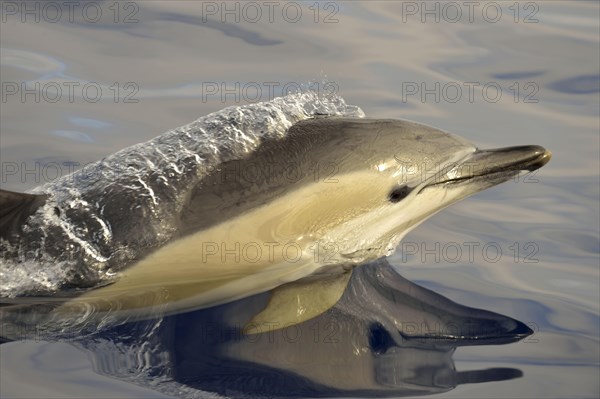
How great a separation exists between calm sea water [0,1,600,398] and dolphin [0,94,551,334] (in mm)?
541

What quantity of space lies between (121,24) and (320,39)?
81.8 inches

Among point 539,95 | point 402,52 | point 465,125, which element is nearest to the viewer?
point 465,125

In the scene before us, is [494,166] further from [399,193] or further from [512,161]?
[399,193]

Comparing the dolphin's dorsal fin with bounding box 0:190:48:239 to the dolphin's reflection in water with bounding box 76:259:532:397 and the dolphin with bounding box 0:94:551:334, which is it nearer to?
the dolphin with bounding box 0:94:551:334

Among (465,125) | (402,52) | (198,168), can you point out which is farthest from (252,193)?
(402,52)

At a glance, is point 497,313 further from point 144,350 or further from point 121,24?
point 121,24

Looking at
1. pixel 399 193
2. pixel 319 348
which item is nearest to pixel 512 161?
pixel 399 193

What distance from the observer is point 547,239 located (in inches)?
284

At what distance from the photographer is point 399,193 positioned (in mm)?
6023

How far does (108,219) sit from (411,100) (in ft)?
14.2

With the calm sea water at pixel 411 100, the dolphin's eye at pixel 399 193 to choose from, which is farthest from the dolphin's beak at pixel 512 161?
the calm sea water at pixel 411 100

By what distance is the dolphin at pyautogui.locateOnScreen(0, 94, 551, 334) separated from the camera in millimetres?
5633

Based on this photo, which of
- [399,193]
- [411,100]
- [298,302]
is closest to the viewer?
[298,302]

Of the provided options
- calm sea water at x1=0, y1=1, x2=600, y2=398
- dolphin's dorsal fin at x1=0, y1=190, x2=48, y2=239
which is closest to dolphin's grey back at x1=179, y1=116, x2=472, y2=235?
dolphin's dorsal fin at x1=0, y1=190, x2=48, y2=239
